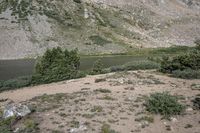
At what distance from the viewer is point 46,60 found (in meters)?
49.9

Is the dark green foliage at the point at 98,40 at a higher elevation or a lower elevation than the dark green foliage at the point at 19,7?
lower

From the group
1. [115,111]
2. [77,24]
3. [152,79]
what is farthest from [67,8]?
[115,111]

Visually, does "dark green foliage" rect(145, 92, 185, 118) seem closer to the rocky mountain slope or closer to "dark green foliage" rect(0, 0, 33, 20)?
the rocky mountain slope

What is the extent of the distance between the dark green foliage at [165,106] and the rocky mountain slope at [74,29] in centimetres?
9695

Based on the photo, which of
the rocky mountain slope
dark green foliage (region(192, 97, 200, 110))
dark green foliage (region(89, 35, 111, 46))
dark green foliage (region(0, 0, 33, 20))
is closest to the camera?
dark green foliage (region(192, 97, 200, 110))

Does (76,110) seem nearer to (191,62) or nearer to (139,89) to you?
(139,89)

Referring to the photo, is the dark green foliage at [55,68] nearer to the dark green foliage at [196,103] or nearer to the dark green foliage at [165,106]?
the dark green foliage at [165,106]

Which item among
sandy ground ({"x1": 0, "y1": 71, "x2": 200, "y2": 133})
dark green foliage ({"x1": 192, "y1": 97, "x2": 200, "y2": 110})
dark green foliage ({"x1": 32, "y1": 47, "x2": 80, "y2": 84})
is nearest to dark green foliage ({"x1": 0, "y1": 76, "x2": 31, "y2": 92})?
dark green foliage ({"x1": 32, "y1": 47, "x2": 80, "y2": 84})

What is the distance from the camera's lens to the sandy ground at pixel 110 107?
23922mm

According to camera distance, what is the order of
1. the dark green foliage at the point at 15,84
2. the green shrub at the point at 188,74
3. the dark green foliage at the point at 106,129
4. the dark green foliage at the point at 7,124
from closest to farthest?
the dark green foliage at the point at 106,129 → the dark green foliage at the point at 7,124 → the green shrub at the point at 188,74 → the dark green foliage at the point at 15,84

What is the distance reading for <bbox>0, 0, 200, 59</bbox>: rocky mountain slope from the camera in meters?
133

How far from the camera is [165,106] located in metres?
25.9

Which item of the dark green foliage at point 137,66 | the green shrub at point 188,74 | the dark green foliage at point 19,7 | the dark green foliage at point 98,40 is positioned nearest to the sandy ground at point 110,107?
the green shrub at point 188,74

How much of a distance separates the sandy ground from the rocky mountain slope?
8854 centimetres
